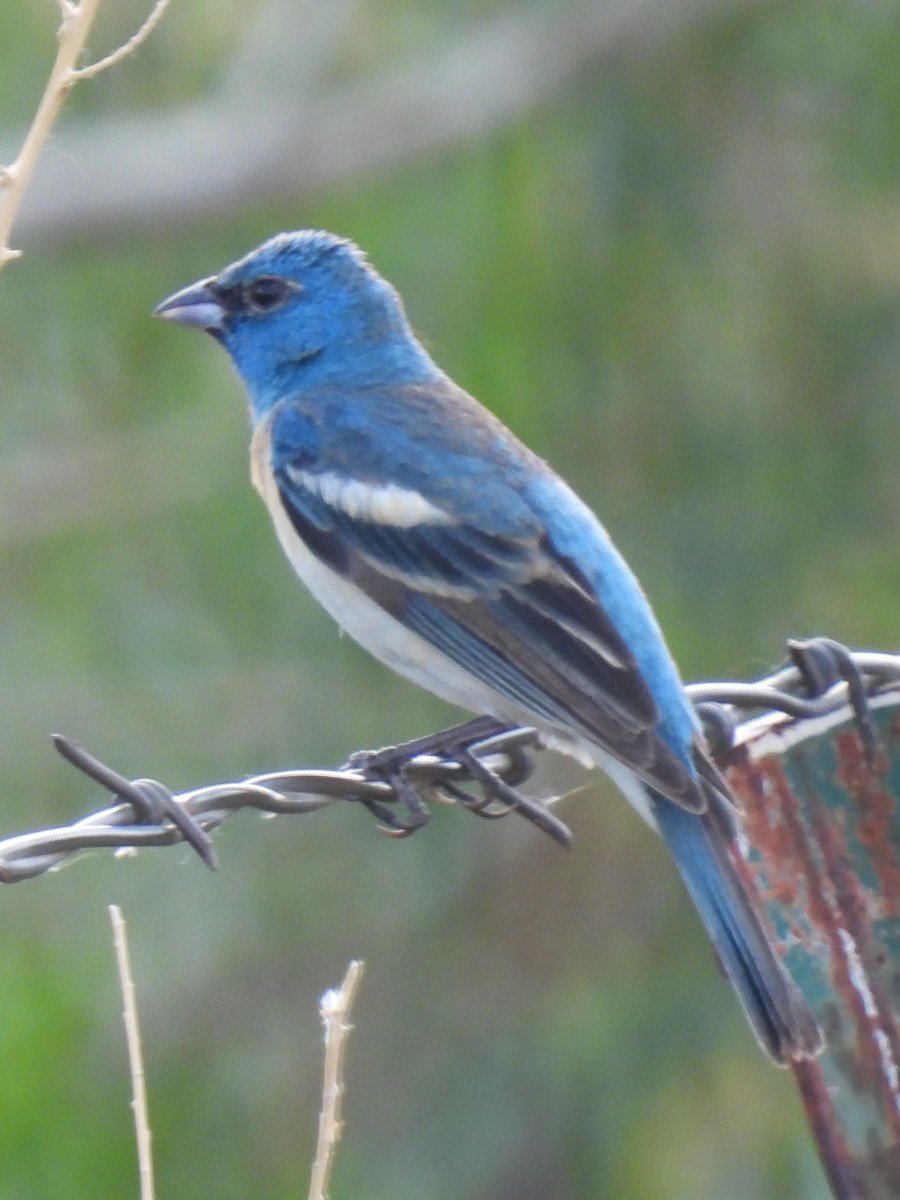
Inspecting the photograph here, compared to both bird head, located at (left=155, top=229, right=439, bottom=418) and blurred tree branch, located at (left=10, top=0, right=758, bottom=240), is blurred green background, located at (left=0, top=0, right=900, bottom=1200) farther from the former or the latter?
bird head, located at (left=155, top=229, right=439, bottom=418)

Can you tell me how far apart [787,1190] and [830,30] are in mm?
4173

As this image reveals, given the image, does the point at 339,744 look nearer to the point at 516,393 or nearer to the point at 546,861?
the point at 546,861

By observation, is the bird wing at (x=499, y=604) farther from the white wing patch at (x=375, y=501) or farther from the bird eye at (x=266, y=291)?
the bird eye at (x=266, y=291)

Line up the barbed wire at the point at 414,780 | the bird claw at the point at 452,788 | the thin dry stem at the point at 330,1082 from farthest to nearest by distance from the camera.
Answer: the bird claw at the point at 452,788, the barbed wire at the point at 414,780, the thin dry stem at the point at 330,1082

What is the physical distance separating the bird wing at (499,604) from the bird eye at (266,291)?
0.62m

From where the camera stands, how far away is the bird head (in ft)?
15.6

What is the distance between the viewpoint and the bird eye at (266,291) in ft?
15.9

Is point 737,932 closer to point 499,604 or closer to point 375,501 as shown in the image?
point 499,604

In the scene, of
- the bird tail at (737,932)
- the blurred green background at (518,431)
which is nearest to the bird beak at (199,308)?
the bird tail at (737,932)

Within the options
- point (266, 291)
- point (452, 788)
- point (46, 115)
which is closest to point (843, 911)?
point (452, 788)

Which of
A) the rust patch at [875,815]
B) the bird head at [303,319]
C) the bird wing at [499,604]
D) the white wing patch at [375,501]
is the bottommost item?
the rust patch at [875,815]

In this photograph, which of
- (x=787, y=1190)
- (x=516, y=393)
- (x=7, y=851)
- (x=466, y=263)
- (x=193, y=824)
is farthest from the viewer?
(x=466, y=263)

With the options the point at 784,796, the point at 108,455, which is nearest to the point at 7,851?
the point at 784,796

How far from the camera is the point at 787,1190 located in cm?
670
